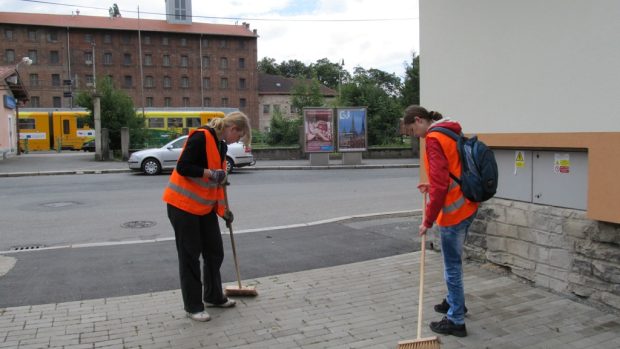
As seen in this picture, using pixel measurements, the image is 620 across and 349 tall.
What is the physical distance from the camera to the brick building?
72.1 m

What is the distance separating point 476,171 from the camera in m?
3.97

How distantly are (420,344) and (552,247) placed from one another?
2045 millimetres

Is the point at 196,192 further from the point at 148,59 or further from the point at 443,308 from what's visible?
the point at 148,59

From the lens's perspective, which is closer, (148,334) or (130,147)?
(148,334)

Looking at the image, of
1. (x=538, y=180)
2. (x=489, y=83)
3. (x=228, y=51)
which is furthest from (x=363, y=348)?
(x=228, y=51)

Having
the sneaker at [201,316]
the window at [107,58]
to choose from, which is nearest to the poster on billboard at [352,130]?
the sneaker at [201,316]

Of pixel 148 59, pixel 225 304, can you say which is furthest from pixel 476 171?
pixel 148 59

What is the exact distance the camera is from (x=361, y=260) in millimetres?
6539

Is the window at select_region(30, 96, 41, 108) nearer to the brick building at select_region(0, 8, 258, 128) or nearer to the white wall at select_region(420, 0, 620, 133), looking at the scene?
the brick building at select_region(0, 8, 258, 128)

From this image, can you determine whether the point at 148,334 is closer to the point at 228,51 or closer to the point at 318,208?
the point at 318,208

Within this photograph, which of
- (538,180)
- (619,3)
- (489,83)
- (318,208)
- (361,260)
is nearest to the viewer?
(619,3)

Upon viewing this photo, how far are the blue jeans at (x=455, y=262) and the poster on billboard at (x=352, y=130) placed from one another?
1996 centimetres

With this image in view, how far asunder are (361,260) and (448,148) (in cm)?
287

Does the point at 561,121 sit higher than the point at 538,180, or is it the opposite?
the point at 561,121
